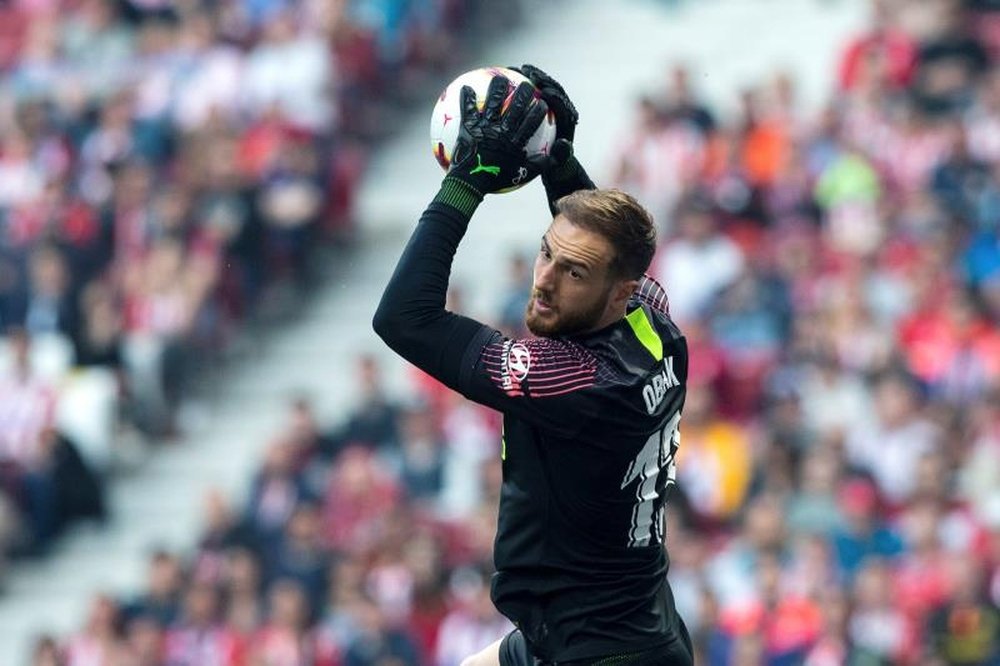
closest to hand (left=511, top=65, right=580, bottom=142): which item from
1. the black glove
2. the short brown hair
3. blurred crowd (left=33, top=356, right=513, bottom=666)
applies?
the black glove

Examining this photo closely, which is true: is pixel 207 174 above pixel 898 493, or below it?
above

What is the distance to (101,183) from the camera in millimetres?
15195

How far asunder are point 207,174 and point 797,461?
5.41m

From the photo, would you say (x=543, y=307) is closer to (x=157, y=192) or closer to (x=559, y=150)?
(x=559, y=150)

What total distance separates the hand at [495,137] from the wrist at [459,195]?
1 centimetres

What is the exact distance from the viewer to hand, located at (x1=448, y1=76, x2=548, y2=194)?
16.5ft

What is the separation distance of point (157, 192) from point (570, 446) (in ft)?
33.4

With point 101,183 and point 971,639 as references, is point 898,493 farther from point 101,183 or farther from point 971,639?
point 101,183

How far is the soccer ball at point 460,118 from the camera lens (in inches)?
203

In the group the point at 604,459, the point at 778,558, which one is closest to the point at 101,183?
the point at 778,558

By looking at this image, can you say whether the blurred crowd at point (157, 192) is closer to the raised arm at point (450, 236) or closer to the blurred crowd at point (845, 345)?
the blurred crowd at point (845, 345)

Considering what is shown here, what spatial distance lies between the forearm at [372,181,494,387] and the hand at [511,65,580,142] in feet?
1.52

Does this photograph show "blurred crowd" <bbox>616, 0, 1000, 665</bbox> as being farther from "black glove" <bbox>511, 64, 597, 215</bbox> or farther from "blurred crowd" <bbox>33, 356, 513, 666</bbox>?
"black glove" <bbox>511, 64, 597, 215</bbox>

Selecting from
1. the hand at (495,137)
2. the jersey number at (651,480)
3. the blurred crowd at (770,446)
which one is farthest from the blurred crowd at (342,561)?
the hand at (495,137)
